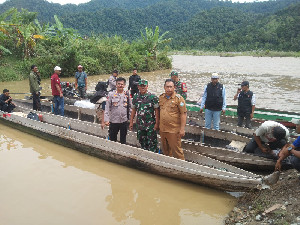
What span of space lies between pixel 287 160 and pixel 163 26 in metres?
114

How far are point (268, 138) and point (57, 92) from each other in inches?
223

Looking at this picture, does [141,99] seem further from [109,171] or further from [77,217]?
[77,217]

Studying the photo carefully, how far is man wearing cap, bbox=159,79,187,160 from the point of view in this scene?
455 centimetres

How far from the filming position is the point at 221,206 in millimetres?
4223

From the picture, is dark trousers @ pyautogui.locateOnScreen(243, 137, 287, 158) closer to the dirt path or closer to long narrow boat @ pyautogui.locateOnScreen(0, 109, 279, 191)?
the dirt path

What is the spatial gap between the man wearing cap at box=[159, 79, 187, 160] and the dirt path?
1.40m

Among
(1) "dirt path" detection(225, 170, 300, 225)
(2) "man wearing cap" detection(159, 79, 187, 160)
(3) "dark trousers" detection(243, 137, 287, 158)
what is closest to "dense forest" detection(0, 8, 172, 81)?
(2) "man wearing cap" detection(159, 79, 187, 160)

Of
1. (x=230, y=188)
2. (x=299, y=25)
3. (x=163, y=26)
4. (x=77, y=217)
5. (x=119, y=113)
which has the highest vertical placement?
(x=163, y=26)

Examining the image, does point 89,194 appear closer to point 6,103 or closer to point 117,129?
point 117,129

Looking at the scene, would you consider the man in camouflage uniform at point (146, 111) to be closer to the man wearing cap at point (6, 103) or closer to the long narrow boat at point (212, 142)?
the long narrow boat at point (212, 142)

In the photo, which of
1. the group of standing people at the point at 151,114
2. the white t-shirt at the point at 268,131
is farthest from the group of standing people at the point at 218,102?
the group of standing people at the point at 151,114

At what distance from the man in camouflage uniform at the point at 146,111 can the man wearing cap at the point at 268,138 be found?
186cm

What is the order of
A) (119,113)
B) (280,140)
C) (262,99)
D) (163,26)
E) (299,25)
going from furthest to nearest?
(163,26)
(299,25)
(262,99)
(119,113)
(280,140)

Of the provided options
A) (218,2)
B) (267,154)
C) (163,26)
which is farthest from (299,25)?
(218,2)
